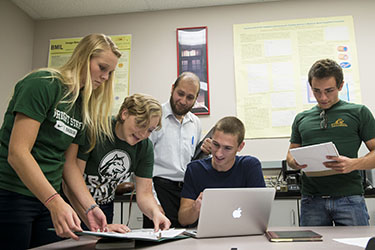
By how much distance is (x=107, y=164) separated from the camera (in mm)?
1379

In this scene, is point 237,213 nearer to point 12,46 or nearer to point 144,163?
point 144,163

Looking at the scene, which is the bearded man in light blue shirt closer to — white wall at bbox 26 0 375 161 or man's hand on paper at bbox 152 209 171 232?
man's hand on paper at bbox 152 209 171 232

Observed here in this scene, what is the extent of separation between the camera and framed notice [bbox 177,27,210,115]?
9.87ft

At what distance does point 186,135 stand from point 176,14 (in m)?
1.61

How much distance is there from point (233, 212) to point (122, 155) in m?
0.54

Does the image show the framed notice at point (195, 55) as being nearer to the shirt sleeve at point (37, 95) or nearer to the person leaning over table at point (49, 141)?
the person leaning over table at point (49, 141)

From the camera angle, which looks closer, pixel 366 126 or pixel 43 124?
pixel 43 124

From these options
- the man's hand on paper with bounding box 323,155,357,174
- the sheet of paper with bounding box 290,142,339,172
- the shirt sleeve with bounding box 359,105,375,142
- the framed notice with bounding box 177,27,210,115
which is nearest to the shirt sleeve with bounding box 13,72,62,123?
the sheet of paper with bounding box 290,142,339,172

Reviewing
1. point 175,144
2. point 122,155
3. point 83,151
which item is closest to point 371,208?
point 175,144

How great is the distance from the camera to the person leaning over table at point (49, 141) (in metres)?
0.95

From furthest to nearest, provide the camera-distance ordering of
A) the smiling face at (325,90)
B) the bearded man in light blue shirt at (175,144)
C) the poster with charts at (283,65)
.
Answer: the poster with charts at (283,65)
the bearded man in light blue shirt at (175,144)
the smiling face at (325,90)

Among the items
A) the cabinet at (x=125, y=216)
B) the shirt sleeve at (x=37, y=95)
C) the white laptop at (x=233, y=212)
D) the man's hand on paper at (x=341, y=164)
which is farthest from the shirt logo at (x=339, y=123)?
the cabinet at (x=125, y=216)

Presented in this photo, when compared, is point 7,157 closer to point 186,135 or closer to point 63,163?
point 63,163

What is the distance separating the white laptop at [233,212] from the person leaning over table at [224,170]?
369 mm
